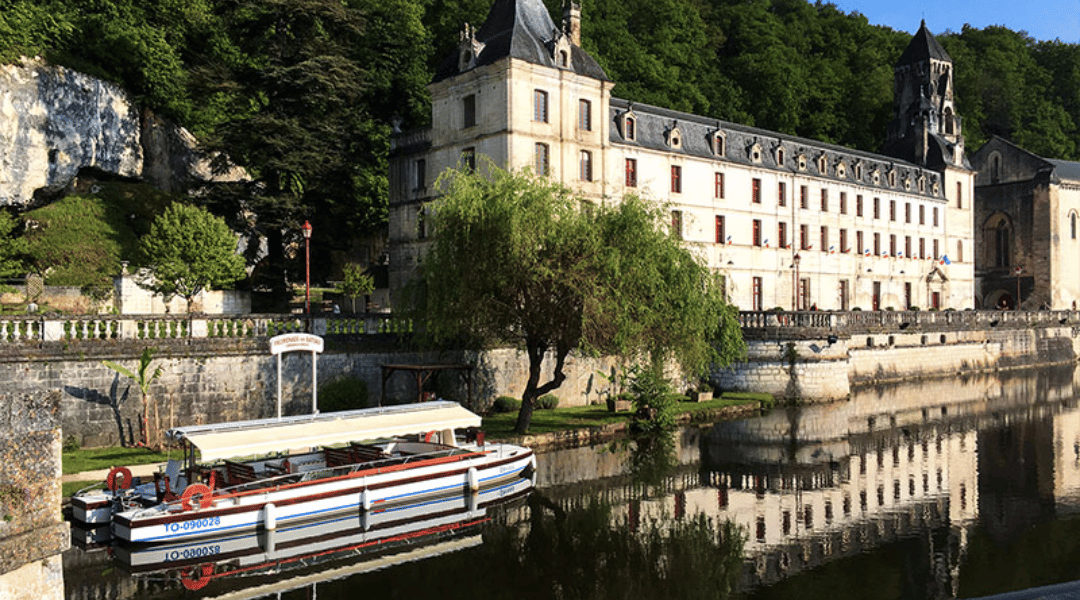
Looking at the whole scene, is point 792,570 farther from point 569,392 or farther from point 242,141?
point 242,141

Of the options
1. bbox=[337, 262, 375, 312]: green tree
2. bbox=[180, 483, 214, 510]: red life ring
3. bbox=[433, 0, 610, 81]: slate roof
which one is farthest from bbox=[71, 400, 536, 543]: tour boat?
bbox=[433, 0, 610, 81]: slate roof

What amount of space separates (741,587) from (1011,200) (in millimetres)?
72788

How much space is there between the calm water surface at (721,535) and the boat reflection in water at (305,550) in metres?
0.06

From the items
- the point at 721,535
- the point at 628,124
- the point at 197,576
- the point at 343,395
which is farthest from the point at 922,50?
the point at 197,576

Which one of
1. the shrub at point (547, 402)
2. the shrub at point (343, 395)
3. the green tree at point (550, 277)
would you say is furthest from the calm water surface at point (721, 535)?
the shrub at point (343, 395)

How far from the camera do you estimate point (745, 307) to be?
1954 inches

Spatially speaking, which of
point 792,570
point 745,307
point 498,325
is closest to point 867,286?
point 745,307

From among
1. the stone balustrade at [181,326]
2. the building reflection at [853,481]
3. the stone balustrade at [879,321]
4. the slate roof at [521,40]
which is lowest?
the building reflection at [853,481]

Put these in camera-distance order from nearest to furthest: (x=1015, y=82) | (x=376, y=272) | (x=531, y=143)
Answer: (x=531, y=143)
(x=376, y=272)
(x=1015, y=82)

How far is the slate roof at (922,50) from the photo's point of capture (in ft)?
246

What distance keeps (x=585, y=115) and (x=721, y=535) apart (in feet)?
84.3

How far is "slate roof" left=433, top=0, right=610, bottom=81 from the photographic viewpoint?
121 feet

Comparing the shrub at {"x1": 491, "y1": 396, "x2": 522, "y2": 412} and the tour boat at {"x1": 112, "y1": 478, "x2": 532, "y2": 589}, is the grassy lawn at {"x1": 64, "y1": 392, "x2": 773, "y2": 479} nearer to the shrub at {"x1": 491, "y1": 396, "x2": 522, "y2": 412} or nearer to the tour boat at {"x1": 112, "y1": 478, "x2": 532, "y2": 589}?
the shrub at {"x1": 491, "y1": 396, "x2": 522, "y2": 412}

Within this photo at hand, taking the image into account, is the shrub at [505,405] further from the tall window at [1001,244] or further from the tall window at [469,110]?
the tall window at [1001,244]
